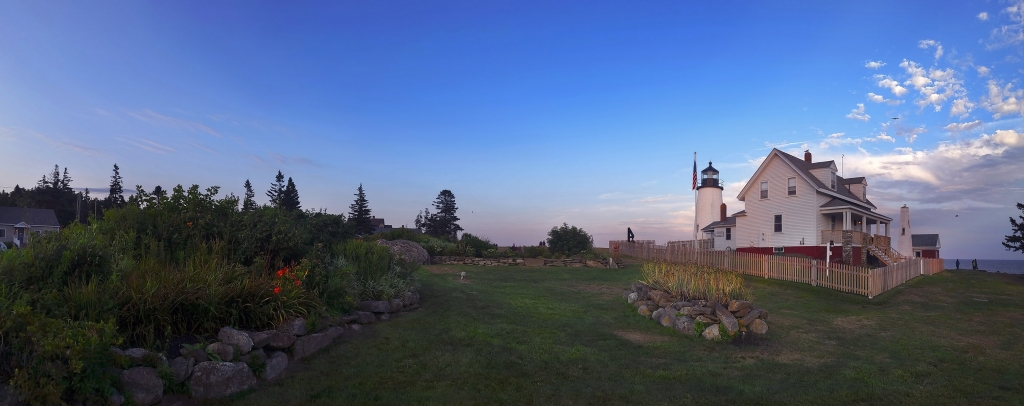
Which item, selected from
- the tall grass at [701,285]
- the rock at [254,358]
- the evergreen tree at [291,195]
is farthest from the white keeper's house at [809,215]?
the evergreen tree at [291,195]

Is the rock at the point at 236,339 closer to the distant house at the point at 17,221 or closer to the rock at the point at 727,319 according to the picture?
the rock at the point at 727,319

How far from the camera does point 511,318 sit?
10586 millimetres

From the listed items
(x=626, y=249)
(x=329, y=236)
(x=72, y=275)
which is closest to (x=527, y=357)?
(x=72, y=275)

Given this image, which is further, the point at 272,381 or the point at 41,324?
the point at 272,381

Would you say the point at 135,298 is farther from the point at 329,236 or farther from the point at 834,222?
the point at 834,222

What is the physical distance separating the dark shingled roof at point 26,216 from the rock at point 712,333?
234 ft

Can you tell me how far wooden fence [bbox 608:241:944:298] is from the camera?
Answer: 17.2 meters

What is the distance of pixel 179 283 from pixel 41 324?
2.06 meters

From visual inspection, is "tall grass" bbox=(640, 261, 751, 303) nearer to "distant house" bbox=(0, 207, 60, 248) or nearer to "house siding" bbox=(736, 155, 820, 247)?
"house siding" bbox=(736, 155, 820, 247)

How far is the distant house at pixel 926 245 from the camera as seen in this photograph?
4731 cm

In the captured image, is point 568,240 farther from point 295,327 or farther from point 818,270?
point 295,327

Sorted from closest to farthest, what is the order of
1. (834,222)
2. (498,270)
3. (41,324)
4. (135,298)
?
(41,324), (135,298), (498,270), (834,222)

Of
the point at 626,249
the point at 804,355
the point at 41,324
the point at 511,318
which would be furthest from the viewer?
→ the point at 626,249

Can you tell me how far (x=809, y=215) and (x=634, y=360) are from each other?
1101 inches
